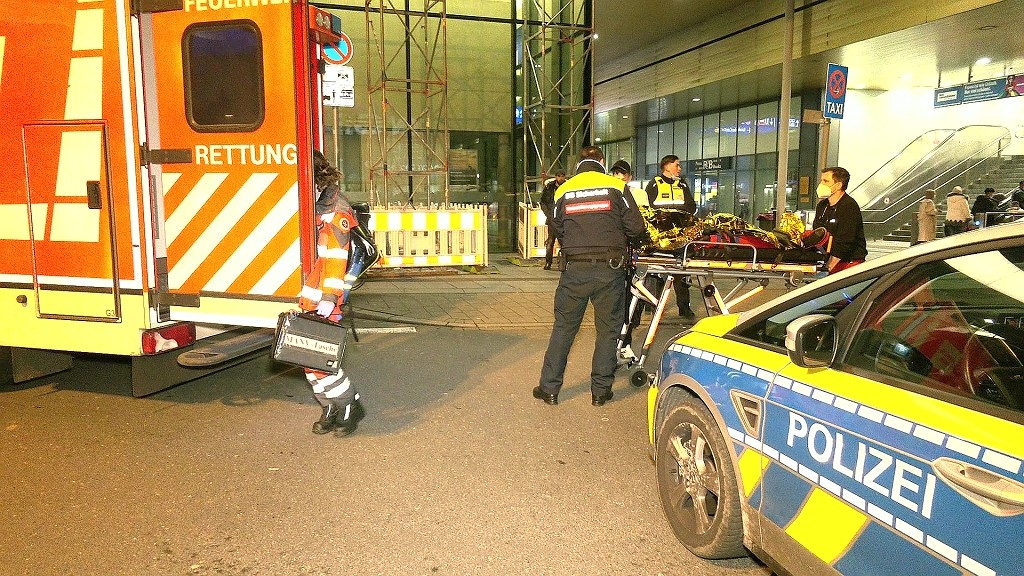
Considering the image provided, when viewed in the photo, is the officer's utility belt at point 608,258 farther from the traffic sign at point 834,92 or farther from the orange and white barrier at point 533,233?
the orange and white barrier at point 533,233

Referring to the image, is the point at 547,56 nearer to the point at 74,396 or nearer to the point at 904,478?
the point at 74,396

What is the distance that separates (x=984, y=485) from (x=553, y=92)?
16.9 m

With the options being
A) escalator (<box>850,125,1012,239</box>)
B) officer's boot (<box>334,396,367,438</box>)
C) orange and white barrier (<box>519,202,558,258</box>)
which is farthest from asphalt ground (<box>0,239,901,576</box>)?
escalator (<box>850,125,1012,239</box>)

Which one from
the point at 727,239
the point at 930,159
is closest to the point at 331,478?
the point at 727,239

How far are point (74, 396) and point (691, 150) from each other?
28032 millimetres

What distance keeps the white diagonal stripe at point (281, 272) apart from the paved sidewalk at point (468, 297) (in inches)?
162

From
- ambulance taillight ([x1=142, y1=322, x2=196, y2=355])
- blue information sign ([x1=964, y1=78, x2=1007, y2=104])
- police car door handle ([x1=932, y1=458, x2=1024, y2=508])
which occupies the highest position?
blue information sign ([x1=964, y1=78, x2=1007, y2=104])

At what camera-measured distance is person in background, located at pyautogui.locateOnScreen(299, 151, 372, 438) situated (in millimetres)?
4742

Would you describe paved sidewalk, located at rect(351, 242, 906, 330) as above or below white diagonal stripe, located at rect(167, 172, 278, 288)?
below

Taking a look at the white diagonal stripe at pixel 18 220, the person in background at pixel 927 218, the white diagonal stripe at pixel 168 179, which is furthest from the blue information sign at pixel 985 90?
the white diagonal stripe at pixel 18 220

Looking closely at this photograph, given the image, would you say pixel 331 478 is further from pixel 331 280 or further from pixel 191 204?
pixel 191 204

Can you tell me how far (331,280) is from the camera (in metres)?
4.76

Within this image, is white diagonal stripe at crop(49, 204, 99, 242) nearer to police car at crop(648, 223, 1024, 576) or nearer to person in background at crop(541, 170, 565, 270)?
police car at crop(648, 223, 1024, 576)

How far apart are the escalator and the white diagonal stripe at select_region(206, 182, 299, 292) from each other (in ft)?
75.6
